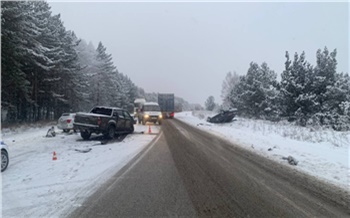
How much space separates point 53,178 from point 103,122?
9631 millimetres

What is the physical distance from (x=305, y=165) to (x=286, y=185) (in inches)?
130

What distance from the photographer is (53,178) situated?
7836 mm

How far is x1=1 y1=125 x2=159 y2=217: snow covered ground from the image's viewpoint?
5559mm

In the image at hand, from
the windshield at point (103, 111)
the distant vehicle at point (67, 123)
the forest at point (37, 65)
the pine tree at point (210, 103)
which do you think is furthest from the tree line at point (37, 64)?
the pine tree at point (210, 103)

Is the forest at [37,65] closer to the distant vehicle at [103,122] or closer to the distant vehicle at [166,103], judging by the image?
the distant vehicle at [103,122]

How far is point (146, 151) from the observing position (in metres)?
13.1

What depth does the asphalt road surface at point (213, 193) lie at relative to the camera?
211 inches

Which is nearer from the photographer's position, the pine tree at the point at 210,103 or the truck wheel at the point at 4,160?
the truck wheel at the point at 4,160

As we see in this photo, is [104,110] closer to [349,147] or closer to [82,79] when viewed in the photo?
[349,147]

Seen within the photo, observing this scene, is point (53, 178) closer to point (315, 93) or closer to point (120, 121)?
point (120, 121)

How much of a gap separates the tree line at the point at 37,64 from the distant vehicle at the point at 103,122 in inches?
412

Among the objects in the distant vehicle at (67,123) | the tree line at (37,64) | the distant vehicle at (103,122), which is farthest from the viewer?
the tree line at (37,64)

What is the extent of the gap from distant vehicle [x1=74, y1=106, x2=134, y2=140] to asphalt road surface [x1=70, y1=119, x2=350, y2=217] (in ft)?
24.9

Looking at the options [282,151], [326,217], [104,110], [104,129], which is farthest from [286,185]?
[104,110]
